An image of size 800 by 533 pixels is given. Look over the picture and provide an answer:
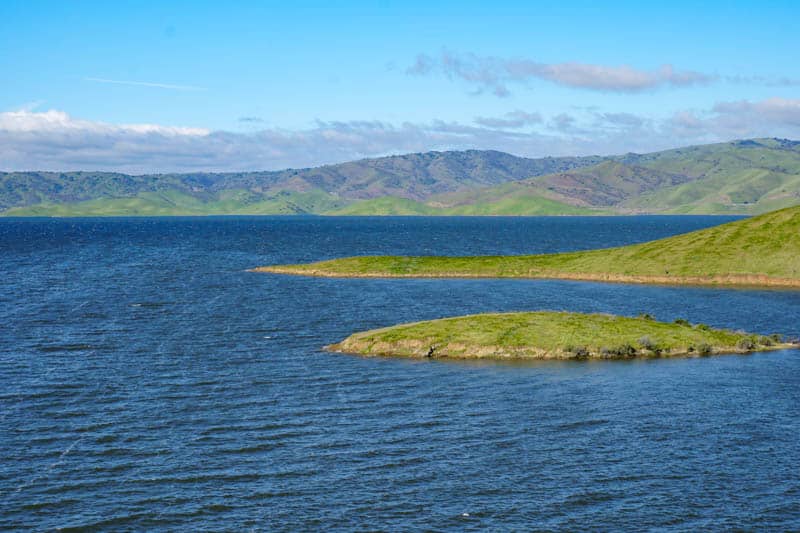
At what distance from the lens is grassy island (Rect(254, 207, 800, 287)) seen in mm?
143463

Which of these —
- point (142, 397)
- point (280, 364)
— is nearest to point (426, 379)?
point (280, 364)

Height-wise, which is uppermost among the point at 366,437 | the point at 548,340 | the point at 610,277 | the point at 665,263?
the point at 665,263

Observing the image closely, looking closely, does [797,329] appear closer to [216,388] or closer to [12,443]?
Result: [216,388]

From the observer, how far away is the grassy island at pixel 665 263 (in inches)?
5648

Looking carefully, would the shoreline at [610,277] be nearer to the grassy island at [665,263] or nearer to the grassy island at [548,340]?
the grassy island at [665,263]

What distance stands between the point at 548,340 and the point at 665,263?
83183mm

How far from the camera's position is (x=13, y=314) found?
106 metres

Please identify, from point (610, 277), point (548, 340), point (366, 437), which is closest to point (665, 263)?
point (610, 277)

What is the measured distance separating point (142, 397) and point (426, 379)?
22626 millimetres

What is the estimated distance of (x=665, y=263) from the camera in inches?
6083

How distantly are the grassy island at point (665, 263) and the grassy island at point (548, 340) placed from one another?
200 ft

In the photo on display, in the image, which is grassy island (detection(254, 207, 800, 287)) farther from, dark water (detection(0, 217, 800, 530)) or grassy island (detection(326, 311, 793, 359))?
grassy island (detection(326, 311, 793, 359))

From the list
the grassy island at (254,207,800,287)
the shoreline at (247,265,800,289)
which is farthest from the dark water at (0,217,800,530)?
the grassy island at (254,207,800,287)

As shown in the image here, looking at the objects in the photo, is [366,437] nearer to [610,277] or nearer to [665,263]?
[610,277]
